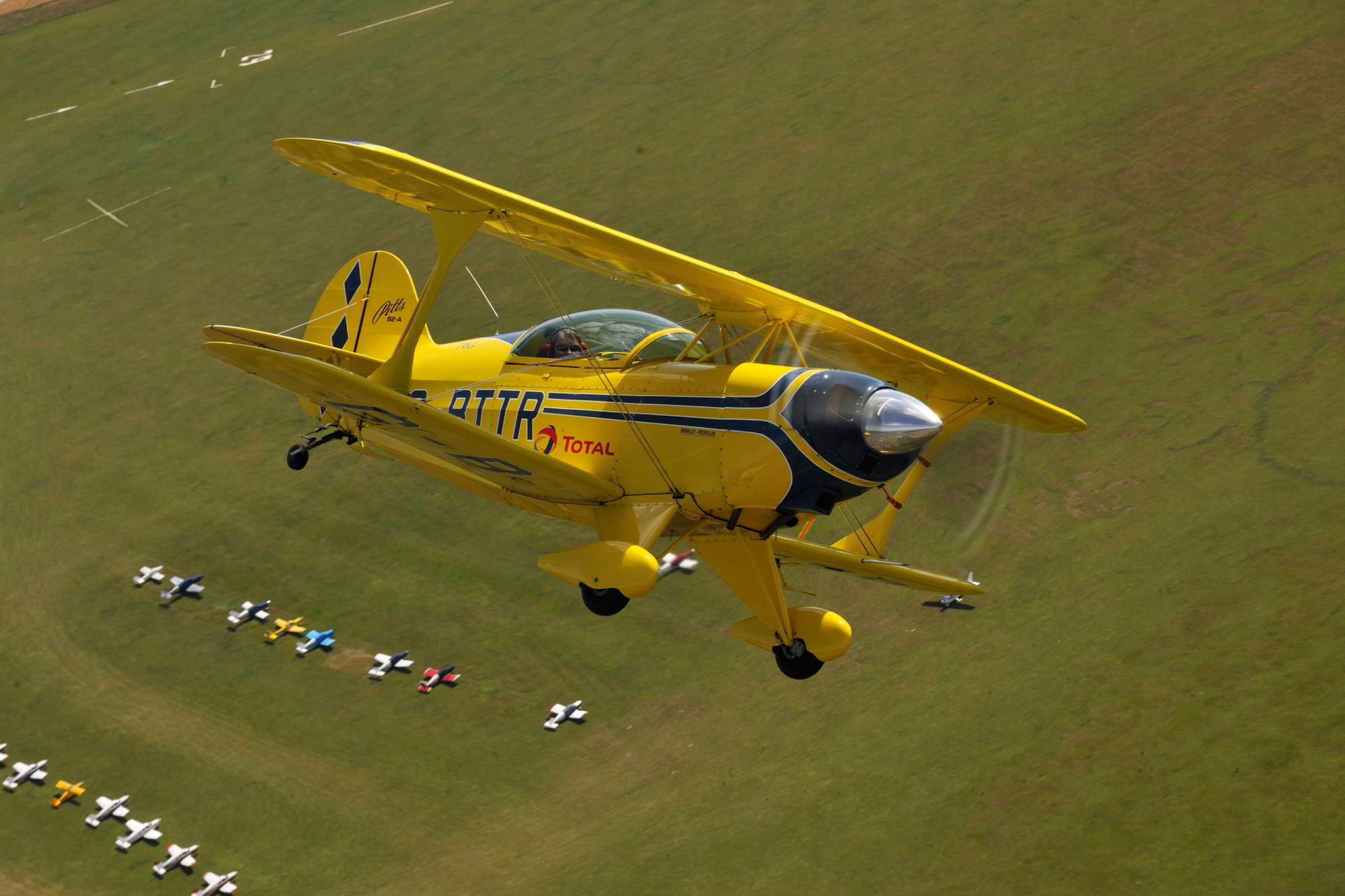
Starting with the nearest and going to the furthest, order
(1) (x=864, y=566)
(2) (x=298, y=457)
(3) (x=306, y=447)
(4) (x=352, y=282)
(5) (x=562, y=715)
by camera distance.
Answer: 1. (1) (x=864, y=566)
2. (3) (x=306, y=447)
3. (2) (x=298, y=457)
4. (4) (x=352, y=282)
5. (5) (x=562, y=715)

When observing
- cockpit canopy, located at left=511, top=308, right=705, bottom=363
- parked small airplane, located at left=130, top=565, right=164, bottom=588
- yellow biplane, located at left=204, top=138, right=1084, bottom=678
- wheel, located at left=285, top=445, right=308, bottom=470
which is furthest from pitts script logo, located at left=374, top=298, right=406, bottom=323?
parked small airplane, located at left=130, top=565, right=164, bottom=588

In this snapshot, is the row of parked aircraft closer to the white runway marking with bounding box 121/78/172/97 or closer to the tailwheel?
the tailwheel

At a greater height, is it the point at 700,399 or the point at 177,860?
the point at 700,399

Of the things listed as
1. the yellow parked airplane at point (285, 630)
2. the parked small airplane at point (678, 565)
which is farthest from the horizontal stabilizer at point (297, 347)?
the parked small airplane at point (678, 565)

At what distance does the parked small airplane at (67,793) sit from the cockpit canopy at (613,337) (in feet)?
65.0

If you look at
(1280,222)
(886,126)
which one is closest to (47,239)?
(886,126)

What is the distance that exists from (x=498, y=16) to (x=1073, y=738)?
4450cm

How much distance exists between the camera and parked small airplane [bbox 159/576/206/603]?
152 feet

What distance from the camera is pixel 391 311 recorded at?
31.2 meters

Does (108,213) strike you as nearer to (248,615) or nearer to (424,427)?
(248,615)

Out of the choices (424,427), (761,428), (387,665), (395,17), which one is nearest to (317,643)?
(387,665)

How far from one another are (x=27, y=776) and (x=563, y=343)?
72.1ft

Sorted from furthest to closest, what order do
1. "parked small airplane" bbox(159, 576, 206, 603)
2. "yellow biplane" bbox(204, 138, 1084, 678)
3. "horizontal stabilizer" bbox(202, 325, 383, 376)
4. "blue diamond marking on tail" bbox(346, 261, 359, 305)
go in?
"parked small airplane" bbox(159, 576, 206, 603)
"blue diamond marking on tail" bbox(346, 261, 359, 305)
"horizontal stabilizer" bbox(202, 325, 383, 376)
"yellow biplane" bbox(204, 138, 1084, 678)

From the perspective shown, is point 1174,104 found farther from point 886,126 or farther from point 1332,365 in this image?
point 1332,365
